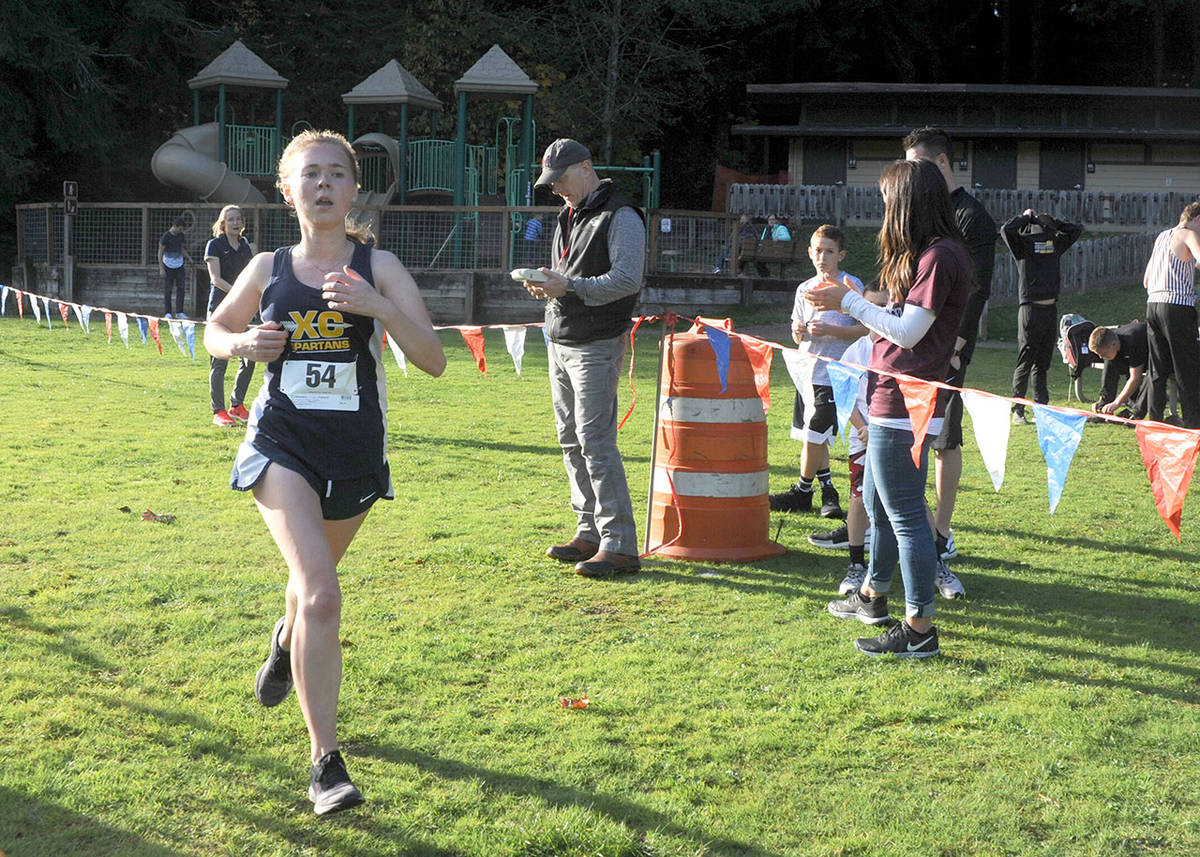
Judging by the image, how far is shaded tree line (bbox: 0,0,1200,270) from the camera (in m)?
31.9

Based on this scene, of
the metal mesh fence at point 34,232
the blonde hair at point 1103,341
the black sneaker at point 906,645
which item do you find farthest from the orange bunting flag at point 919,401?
the metal mesh fence at point 34,232

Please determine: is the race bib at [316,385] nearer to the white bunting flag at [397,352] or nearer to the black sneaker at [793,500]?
the white bunting flag at [397,352]

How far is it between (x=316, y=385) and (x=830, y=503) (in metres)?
4.95

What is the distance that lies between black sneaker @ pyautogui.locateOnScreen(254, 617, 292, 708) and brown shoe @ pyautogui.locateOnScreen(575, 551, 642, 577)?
242 centimetres

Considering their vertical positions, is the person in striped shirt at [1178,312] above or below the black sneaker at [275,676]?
above

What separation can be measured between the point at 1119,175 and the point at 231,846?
42420 mm

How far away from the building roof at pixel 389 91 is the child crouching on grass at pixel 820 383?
20815 millimetres

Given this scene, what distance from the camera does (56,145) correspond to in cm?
3253

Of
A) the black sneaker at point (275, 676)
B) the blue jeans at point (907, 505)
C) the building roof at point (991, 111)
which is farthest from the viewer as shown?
the building roof at point (991, 111)

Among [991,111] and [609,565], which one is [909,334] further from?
[991,111]

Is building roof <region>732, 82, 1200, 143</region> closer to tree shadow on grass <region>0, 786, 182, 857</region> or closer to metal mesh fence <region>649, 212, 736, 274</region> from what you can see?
metal mesh fence <region>649, 212, 736, 274</region>

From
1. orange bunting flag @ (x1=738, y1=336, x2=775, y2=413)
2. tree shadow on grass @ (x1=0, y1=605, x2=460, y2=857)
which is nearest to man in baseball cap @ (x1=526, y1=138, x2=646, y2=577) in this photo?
orange bunting flag @ (x1=738, y1=336, x2=775, y2=413)

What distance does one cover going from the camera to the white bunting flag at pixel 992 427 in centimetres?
522

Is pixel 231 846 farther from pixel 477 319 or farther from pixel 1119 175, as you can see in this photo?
pixel 1119 175
